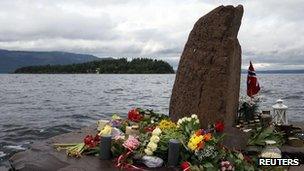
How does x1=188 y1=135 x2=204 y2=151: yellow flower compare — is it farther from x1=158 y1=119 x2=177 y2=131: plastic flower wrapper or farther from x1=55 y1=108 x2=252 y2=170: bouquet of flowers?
x1=158 y1=119 x2=177 y2=131: plastic flower wrapper

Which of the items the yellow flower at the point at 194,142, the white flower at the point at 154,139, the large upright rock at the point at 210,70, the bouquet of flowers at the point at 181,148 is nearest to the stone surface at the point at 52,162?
the bouquet of flowers at the point at 181,148

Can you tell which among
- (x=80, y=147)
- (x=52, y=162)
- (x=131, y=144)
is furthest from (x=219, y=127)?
(x=52, y=162)

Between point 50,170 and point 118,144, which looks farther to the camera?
point 118,144

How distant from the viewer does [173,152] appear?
10.6 metres

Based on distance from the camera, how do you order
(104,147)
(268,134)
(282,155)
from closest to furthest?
(104,147)
(282,155)
(268,134)

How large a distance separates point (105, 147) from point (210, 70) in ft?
13.0

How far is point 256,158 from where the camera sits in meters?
11.5

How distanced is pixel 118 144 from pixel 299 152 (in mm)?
4840

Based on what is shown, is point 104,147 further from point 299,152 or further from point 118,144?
point 299,152

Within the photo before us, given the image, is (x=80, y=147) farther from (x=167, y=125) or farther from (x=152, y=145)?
(x=167, y=125)

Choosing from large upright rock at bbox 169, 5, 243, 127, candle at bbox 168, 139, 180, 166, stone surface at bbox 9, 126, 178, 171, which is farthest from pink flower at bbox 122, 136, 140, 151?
large upright rock at bbox 169, 5, 243, 127

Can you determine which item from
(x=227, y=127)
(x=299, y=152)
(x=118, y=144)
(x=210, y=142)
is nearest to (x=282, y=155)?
(x=299, y=152)

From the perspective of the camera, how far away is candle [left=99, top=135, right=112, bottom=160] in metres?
11.1

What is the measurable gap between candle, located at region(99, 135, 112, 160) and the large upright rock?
3020 mm
